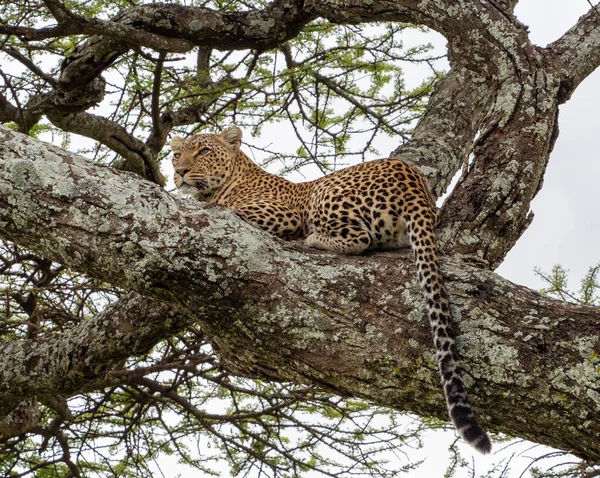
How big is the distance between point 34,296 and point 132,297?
297 cm

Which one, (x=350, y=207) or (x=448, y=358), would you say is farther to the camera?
(x=350, y=207)

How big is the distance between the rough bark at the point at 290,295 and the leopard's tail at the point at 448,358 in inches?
3.2

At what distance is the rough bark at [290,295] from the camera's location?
150 inches

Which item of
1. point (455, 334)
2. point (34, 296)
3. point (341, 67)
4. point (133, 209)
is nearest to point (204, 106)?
point (341, 67)

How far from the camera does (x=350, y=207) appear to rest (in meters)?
5.77

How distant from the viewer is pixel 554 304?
13.1 ft

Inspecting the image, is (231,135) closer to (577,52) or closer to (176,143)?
(176,143)

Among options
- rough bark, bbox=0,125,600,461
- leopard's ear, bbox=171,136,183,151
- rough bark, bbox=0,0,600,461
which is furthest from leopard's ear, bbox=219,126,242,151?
rough bark, bbox=0,125,600,461

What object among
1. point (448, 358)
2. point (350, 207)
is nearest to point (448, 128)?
point (350, 207)

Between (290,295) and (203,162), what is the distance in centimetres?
387

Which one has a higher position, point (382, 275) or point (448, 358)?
point (382, 275)

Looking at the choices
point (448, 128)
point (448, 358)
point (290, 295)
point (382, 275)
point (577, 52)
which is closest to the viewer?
point (448, 358)

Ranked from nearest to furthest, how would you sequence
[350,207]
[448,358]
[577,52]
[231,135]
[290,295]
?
[448,358], [290,295], [350,207], [577,52], [231,135]

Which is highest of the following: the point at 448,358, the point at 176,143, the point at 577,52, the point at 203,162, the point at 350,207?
the point at 176,143
